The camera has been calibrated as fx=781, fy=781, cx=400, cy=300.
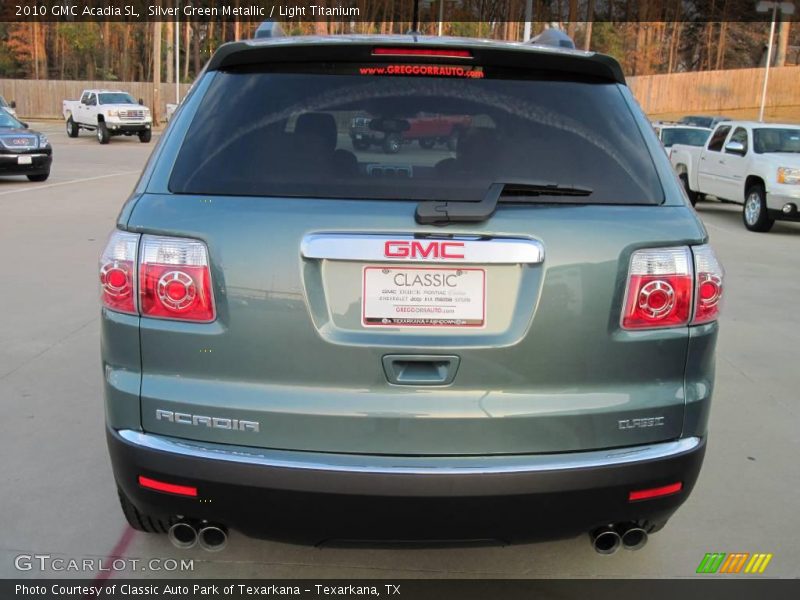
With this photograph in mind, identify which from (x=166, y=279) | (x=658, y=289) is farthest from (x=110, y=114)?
(x=658, y=289)

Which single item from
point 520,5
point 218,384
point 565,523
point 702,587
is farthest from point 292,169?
point 520,5

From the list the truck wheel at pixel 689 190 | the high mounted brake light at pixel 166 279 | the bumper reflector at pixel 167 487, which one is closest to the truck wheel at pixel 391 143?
the high mounted brake light at pixel 166 279

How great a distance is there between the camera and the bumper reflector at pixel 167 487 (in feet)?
7.42

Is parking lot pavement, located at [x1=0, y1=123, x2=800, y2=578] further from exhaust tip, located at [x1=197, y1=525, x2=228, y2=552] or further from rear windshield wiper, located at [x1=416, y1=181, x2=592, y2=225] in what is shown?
rear windshield wiper, located at [x1=416, y1=181, x2=592, y2=225]

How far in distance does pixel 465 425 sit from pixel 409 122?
1003mm

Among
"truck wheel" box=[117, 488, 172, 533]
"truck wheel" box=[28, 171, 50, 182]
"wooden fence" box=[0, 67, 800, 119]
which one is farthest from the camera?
"wooden fence" box=[0, 67, 800, 119]

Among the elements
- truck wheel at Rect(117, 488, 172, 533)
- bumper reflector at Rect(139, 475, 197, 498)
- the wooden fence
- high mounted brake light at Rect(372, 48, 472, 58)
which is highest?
the wooden fence

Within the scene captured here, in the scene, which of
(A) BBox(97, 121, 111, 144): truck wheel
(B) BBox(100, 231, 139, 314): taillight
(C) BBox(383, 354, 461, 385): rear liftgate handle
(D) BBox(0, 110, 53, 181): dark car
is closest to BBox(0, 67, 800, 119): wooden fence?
(A) BBox(97, 121, 111, 144): truck wheel

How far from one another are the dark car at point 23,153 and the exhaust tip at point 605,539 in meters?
15.9

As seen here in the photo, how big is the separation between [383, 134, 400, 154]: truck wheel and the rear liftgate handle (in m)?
0.76

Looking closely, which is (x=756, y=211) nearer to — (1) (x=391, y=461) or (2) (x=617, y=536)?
(2) (x=617, y=536)

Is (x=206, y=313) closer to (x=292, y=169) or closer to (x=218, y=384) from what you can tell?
(x=218, y=384)

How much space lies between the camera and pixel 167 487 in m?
2.29

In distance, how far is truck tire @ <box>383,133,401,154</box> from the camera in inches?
102
